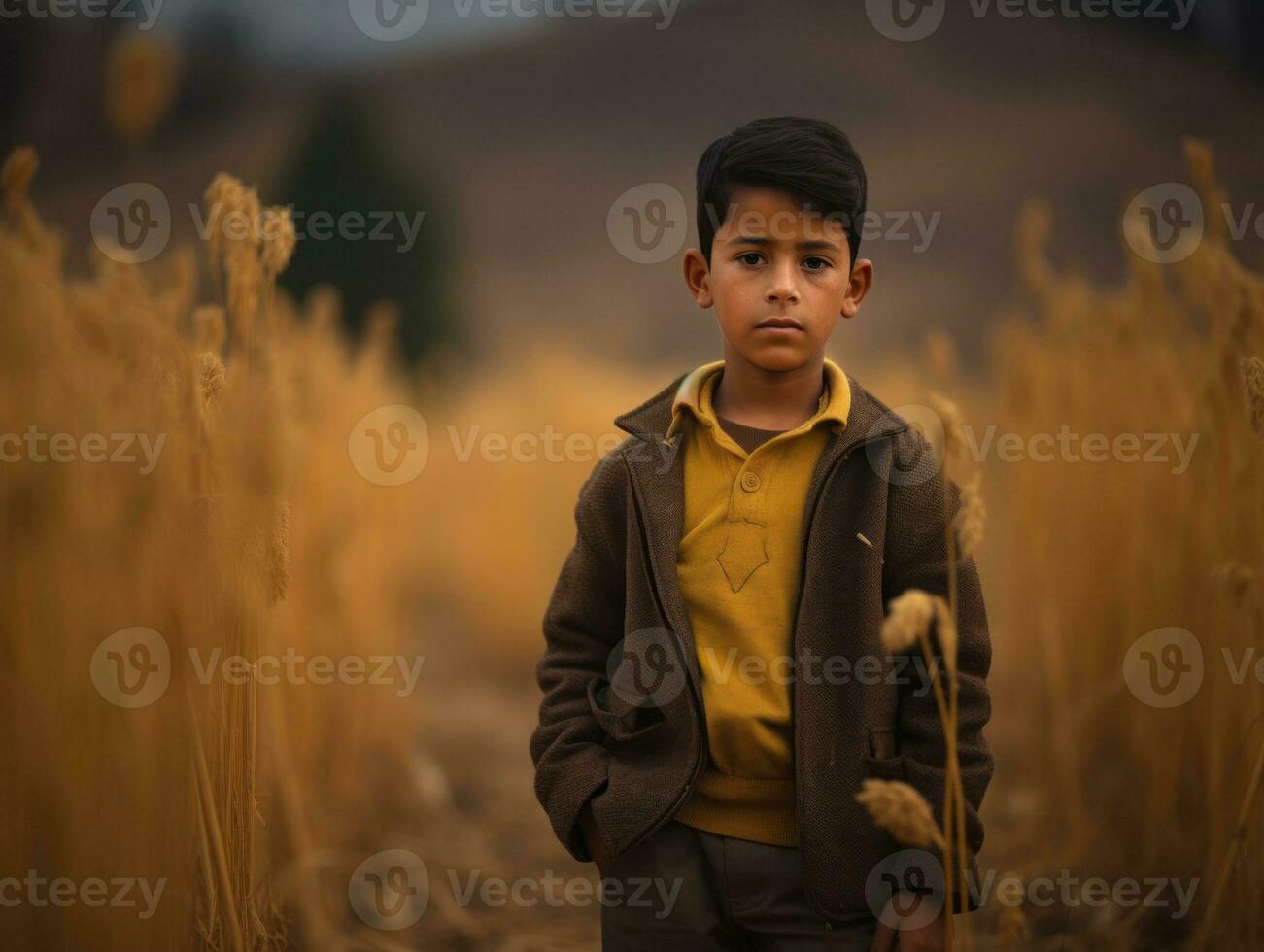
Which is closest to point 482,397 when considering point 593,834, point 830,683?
point 593,834

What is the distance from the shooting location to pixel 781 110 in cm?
439

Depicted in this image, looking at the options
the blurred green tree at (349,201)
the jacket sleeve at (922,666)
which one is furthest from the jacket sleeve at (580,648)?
the blurred green tree at (349,201)

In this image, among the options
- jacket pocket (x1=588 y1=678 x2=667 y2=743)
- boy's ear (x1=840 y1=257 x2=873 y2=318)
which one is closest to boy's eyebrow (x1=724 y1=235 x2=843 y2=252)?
boy's ear (x1=840 y1=257 x2=873 y2=318)

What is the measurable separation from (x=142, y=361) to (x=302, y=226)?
3.86m

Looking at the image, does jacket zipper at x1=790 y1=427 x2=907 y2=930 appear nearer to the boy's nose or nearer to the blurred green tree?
the boy's nose

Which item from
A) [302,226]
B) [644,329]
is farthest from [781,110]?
[302,226]

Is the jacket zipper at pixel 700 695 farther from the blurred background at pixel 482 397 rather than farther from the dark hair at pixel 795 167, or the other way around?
the blurred background at pixel 482 397

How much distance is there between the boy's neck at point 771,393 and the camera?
122 cm

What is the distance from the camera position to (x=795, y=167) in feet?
3.77

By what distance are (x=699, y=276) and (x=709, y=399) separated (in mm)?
147

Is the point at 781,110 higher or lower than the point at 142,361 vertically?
higher

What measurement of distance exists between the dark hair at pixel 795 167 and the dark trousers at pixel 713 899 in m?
0.67

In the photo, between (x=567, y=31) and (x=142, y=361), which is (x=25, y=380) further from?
(x=567, y=31)

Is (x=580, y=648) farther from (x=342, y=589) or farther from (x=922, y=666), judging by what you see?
A: (x=342, y=589)
